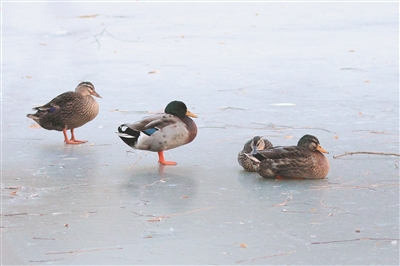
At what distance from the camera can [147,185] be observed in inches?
233

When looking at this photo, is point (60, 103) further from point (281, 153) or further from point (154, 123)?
point (281, 153)

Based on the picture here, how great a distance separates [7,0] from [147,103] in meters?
12.5

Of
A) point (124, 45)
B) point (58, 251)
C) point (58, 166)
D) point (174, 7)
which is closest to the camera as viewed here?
point (58, 251)

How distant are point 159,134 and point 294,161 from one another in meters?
1.20

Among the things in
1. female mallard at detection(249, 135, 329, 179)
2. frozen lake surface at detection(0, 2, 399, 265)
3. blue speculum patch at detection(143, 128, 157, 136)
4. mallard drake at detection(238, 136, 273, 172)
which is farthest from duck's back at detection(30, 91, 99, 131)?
female mallard at detection(249, 135, 329, 179)

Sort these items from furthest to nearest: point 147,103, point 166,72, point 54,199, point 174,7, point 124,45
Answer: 1. point 174,7
2. point 124,45
3. point 166,72
4. point 147,103
5. point 54,199

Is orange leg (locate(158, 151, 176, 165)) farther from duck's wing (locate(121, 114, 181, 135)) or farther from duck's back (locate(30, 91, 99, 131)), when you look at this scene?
duck's back (locate(30, 91, 99, 131))

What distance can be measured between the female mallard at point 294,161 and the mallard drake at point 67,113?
6.89 ft

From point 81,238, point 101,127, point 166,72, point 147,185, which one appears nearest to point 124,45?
point 166,72

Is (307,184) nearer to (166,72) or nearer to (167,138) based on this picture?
(167,138)

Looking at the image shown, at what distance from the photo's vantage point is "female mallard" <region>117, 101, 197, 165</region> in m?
6.68

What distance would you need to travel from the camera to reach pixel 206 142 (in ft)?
24.3

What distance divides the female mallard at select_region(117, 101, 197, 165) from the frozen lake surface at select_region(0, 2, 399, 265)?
0.51 ft

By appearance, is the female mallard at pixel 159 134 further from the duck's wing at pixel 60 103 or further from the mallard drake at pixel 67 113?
the duck's wing at pixel 60 103
